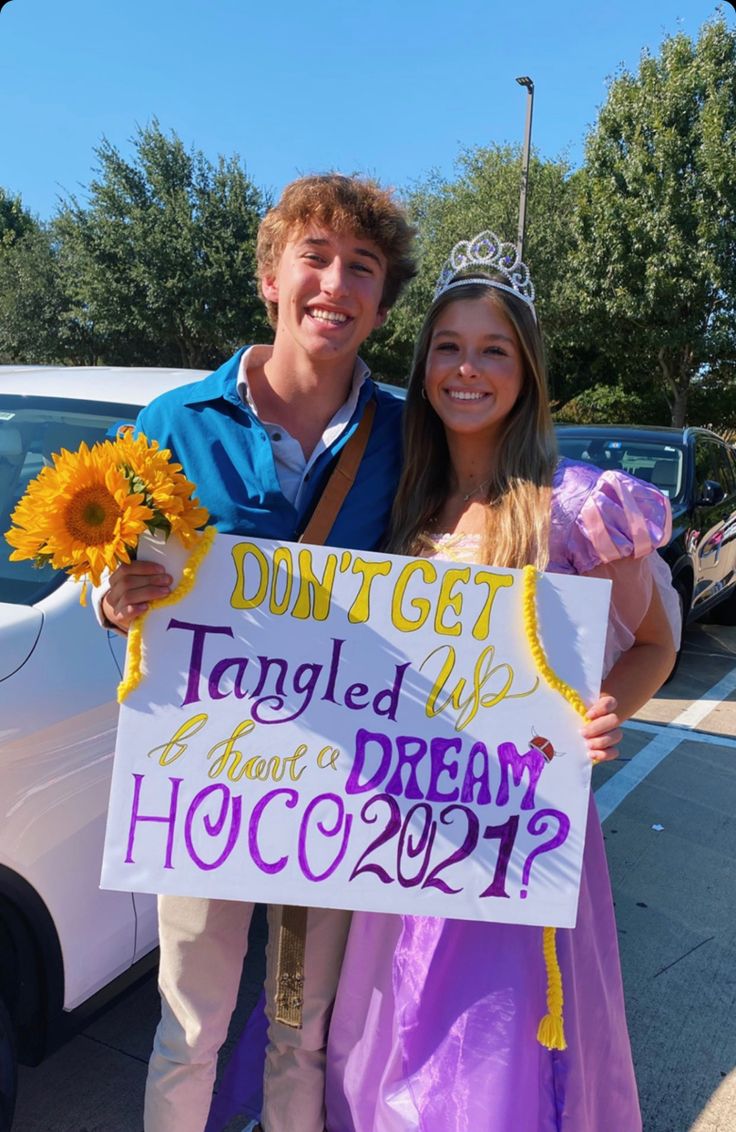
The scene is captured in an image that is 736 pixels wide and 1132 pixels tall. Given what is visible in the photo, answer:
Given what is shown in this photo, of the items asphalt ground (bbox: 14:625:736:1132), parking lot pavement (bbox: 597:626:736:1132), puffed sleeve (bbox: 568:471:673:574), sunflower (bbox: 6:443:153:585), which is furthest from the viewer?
parking lot pavement (bbox: 597:626:736:1132)

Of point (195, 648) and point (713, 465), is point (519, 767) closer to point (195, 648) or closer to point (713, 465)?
point (195, 648)

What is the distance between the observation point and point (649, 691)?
170 centimetres

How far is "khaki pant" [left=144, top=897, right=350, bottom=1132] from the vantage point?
1.72m

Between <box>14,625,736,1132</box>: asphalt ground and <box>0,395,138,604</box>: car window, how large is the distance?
1.39 metres

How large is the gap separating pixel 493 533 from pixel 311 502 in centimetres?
37

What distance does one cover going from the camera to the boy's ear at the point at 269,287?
1.89 meters

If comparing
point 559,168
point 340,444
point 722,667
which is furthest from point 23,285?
point 340,444

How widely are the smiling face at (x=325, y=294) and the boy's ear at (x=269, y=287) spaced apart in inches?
3.7

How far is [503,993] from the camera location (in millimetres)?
1644

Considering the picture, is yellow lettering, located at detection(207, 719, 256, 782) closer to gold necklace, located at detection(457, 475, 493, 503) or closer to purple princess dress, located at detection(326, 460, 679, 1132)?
purple princess dress, located at detection(326, 460, 679, 1132)

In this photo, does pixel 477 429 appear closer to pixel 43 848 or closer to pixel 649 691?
pixel 649 691

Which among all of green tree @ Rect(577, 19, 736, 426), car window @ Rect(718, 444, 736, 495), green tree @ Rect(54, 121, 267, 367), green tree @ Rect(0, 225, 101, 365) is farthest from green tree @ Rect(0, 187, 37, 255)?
car window @ Rect(718, 444, 736, 495)

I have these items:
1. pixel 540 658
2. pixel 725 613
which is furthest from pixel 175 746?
pixel 725 613

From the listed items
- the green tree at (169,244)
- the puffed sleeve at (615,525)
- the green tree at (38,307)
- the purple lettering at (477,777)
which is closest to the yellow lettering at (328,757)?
the purple lettering at (477,777)
